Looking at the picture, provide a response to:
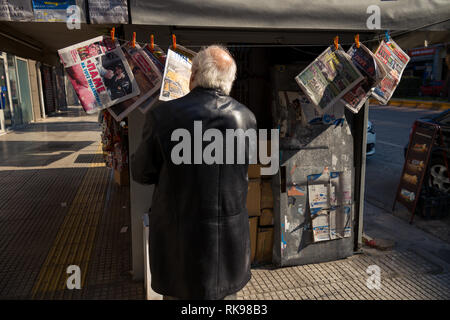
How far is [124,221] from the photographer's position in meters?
4.90

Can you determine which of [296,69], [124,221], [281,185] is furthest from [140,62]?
[124,221]

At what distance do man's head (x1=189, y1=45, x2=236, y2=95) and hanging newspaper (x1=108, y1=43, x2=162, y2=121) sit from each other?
80 cm

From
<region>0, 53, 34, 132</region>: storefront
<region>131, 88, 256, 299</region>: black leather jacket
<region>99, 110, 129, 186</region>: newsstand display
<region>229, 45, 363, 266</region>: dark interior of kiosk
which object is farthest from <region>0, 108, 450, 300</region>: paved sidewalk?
<region>0, 53, 34, 132</region>: storefront

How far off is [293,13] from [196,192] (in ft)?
5.54

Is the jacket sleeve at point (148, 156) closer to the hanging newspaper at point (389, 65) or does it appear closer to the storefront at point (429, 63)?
the hanging newspaper at point (389, 65)

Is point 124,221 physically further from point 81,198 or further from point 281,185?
point 281,185

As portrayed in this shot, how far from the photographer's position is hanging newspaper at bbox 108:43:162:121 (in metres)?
2.62

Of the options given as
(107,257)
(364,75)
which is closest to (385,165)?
(364,75)

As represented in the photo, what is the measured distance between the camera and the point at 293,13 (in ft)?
8.79

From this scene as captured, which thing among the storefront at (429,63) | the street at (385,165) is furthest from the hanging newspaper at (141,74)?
the storefront at (429,63)

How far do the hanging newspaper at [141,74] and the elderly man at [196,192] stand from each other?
0.79 meters

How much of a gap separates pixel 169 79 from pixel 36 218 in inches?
145

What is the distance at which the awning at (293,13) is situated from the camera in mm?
2484
